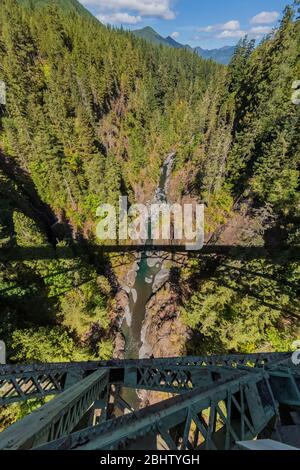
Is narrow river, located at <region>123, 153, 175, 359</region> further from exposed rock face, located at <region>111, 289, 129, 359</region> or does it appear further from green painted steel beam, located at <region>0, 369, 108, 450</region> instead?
green painted steel beam, located at <region>0, 369, 108, 450</region>

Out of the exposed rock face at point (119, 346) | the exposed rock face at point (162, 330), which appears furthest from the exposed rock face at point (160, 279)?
the exposed rock face at point (119, 346)

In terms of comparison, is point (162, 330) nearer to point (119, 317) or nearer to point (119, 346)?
point (119, 346)

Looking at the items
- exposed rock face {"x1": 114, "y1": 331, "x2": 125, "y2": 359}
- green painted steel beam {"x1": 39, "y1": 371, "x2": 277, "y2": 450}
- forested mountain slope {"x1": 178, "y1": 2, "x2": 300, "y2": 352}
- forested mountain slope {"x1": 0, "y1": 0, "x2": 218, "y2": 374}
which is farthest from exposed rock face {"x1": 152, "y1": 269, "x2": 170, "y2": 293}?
green painted steel beam {"x1": 39, "y1": 371, "x2": 277, "y2": 450}

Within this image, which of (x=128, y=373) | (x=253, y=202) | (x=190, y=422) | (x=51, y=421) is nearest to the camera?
(x=190, y=422)

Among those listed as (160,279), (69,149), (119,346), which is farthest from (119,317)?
(69,149)

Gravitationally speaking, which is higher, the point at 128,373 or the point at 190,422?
the point at 190,422

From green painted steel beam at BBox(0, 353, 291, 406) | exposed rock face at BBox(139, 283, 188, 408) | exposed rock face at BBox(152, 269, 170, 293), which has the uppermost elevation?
green painted steel beam at BBox(0, 353, 291, 406)

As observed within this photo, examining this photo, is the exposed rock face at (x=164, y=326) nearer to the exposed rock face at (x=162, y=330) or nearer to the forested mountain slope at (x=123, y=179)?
the exposed rock face at (x=162, y=330)

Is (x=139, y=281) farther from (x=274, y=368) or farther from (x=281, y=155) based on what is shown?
(x=274, y=368)
